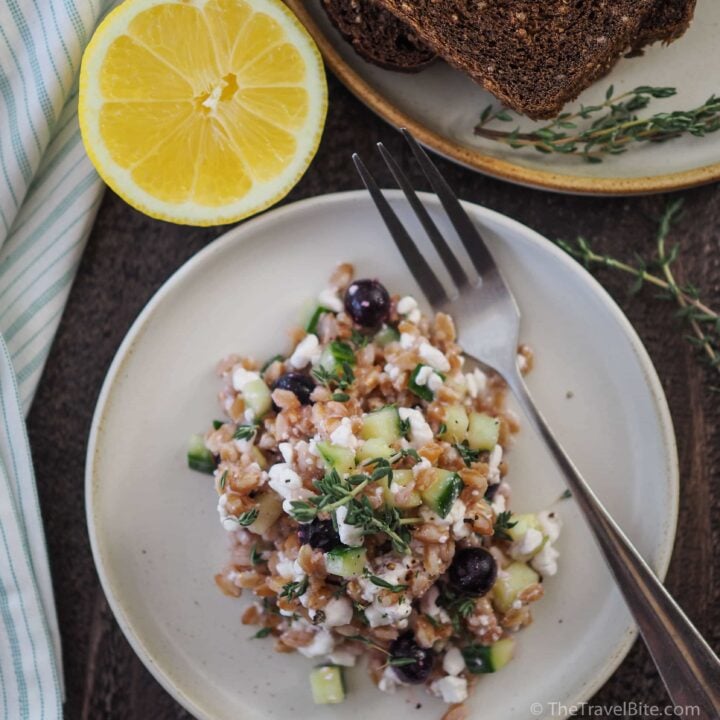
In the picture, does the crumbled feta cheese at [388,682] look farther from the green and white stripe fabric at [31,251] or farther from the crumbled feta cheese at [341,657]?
the green and white stripe fabric at [31,251]

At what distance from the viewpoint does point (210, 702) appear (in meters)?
1.73

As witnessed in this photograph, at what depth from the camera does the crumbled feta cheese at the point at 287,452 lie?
1.53 metres

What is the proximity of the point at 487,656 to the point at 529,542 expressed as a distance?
25 centimetres

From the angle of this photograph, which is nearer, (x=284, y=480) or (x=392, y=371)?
(x=284, y=480)

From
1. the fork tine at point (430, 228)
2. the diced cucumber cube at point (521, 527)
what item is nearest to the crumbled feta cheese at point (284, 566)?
the diced cucumber cube at point (521, 527)

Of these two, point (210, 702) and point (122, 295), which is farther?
point (122, 295)

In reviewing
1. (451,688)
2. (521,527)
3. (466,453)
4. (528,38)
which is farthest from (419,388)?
(528,38)

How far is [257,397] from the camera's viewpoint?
168 cm

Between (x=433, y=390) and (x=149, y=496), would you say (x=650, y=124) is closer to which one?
(x=433, y=390)

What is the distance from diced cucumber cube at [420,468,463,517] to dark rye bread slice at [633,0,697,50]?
3.30 feet

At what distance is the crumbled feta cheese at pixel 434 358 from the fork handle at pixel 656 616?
8.9 inches

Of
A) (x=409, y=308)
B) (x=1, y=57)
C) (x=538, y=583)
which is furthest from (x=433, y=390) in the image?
(x=1, y=57)

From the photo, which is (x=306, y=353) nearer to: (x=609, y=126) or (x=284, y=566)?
(x=284, y=566)

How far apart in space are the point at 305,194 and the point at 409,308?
374 mm
